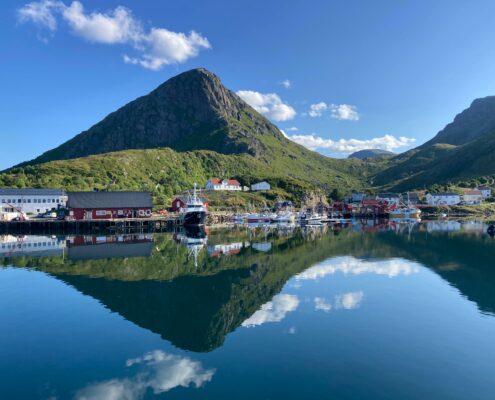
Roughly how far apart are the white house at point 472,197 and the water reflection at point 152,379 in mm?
172953

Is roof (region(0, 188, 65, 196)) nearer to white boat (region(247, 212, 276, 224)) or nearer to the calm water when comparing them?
white boat (region(247, 212, 276, 224))

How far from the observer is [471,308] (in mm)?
24500

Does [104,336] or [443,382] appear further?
[104,336]

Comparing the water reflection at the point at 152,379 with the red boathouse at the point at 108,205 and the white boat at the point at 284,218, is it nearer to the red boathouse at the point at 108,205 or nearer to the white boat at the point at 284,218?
the red boathouse at the point at 108,205

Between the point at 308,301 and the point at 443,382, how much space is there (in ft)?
40.7

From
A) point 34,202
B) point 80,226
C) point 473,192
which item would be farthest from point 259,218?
point 473,192

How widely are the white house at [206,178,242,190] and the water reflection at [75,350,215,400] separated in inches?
5571

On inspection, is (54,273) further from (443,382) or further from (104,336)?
(443,382)

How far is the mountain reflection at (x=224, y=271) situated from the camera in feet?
76.2

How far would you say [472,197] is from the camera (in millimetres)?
160375

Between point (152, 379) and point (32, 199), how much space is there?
9578cm

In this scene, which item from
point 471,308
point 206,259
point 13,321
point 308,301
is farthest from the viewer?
point 206,259

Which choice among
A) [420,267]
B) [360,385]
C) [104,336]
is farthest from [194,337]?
[420,267]

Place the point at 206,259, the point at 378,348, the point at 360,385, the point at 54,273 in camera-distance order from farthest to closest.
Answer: the point at 206,259
the point at 54,273
the point at 378,348
the point at 360,385
